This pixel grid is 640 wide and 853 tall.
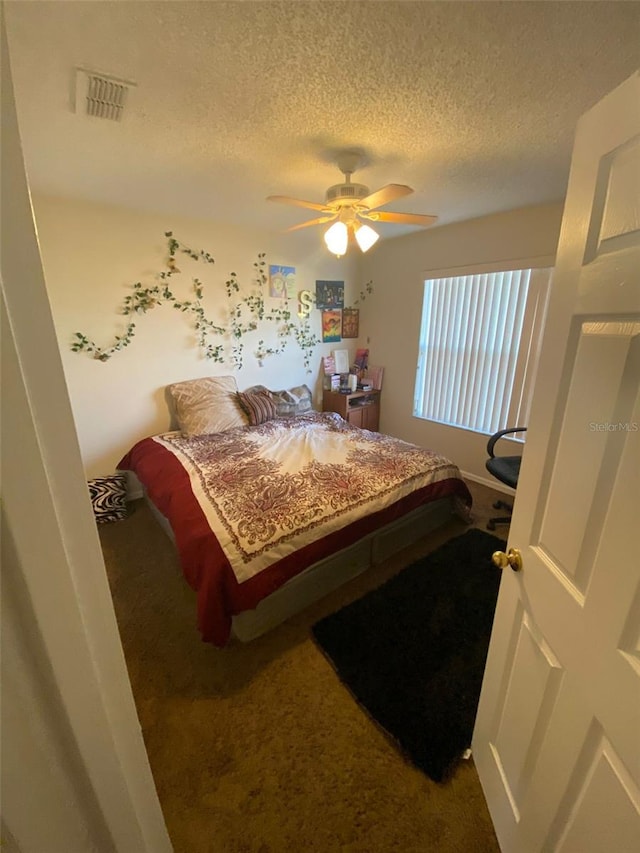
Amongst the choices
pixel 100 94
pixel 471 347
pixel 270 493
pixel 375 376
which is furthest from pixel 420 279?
pixel 100 94

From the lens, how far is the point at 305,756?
1321 millimetres

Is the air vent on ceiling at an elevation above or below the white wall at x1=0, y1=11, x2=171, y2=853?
above

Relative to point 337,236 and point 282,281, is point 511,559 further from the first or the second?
point 282,281

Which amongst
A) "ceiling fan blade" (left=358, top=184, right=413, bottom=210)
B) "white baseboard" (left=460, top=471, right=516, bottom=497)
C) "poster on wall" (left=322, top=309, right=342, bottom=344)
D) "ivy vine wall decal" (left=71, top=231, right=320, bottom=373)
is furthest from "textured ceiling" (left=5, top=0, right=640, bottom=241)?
"white baseboard" (left=460, top=471, right=516, bottom=497)

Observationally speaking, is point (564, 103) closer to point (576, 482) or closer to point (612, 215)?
point (612, 215)

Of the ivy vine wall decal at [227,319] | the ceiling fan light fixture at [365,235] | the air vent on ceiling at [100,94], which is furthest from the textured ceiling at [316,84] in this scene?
the ivy vine wall decal at [227,319]

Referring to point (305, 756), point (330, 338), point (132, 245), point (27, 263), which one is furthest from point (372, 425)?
point (27, 263)

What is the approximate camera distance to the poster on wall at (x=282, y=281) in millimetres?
3486

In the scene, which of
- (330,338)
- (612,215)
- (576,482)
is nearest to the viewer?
(612,215)

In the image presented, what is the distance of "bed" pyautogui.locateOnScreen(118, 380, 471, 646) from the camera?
162cm

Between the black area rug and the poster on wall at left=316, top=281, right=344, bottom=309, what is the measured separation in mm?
2864

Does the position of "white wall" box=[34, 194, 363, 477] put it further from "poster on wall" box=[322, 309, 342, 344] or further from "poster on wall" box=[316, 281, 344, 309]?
"poster on wall" box=[322, 309, 342, 344]

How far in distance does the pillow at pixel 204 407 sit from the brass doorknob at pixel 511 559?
247 centimetres

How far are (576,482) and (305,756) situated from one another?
1.41m
